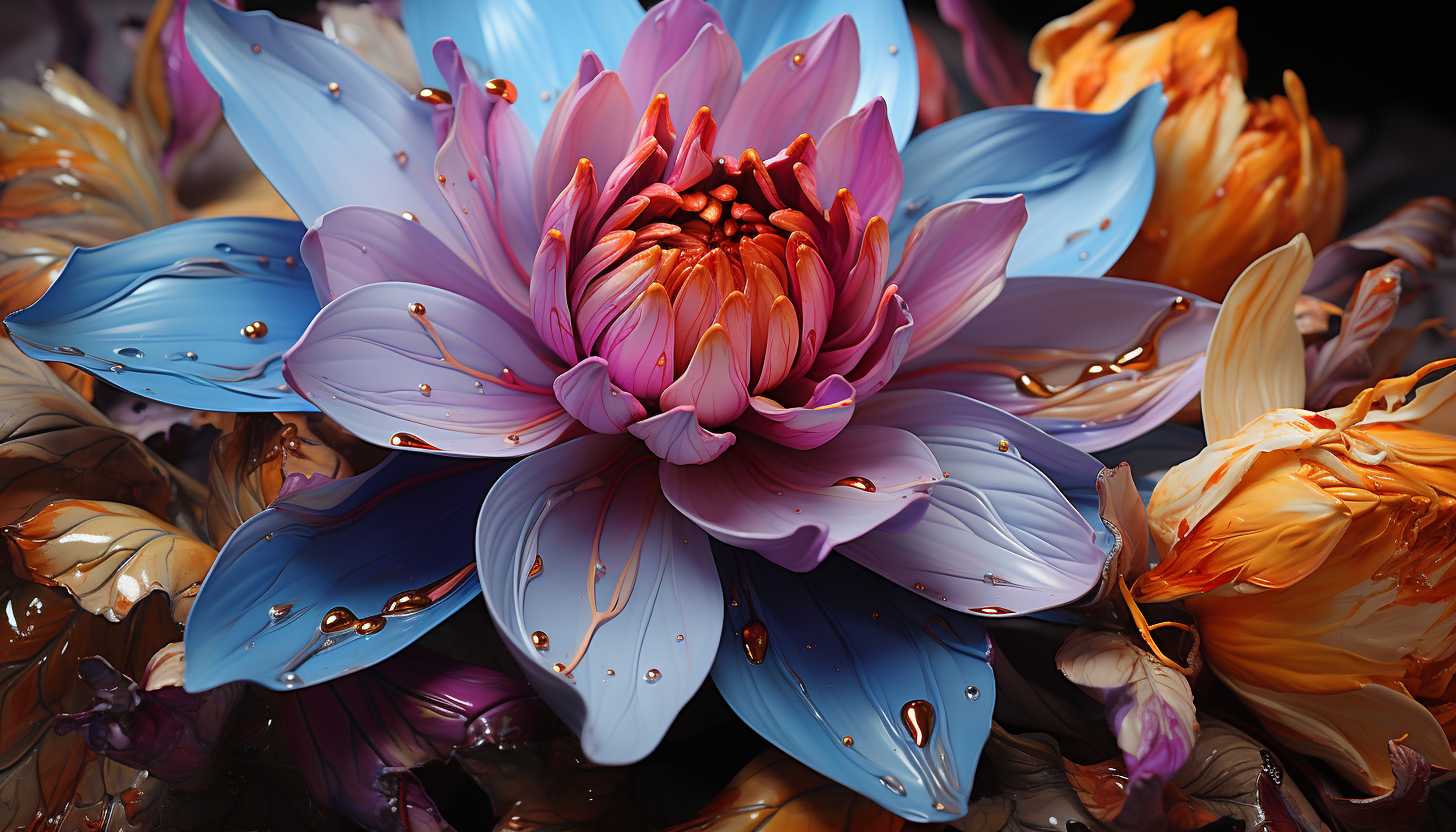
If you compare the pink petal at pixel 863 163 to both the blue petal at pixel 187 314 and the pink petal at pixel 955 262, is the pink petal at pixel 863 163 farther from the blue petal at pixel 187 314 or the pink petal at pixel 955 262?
the blue petal at pixel 187 314

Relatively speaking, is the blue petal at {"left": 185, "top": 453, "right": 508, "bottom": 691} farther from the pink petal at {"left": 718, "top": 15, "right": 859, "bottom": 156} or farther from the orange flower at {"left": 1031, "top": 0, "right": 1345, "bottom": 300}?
the orange flower at {"left": 1031, "top": 0, "right": 1345, "bottom": 300}

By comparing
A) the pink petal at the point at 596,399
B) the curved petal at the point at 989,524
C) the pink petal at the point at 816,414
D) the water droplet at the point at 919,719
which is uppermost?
the pink petal at the point at 596,399

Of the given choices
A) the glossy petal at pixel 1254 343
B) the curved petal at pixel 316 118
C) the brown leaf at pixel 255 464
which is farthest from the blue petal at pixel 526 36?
the glossy petal at pixel 1254 343

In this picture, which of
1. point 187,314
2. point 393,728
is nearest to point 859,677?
point 393,728

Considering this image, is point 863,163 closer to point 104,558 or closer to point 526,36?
point 526,36

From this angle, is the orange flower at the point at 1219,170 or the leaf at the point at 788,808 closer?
the leaf at the point at 788,808

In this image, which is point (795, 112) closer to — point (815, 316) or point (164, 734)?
point (815, 316)
